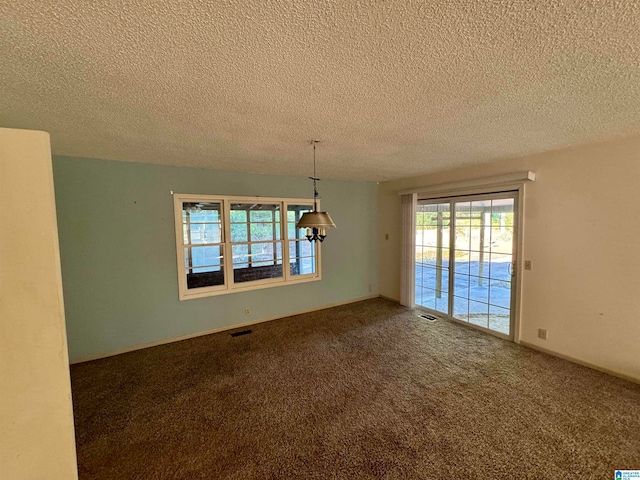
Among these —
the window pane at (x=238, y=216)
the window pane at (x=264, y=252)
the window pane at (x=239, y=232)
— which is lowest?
the window pane at (x=264, y=252)

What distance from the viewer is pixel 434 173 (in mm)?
4398

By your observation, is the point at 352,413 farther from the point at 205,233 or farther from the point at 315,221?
the point at 205,233

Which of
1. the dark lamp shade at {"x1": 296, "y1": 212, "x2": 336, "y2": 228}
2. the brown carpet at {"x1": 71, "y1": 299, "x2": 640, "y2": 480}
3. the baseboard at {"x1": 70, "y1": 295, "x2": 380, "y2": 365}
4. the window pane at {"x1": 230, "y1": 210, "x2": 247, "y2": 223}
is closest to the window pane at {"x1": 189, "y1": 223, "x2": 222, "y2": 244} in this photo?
the window pane at {"x1": 230, "y1": 210, "x2": 247, "y2": 223}

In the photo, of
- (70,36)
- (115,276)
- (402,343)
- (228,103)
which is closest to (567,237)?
(402,343)

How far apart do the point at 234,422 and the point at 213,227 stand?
2.68m

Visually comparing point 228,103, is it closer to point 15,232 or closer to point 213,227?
point 15,232

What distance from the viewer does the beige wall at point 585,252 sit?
2.63 m

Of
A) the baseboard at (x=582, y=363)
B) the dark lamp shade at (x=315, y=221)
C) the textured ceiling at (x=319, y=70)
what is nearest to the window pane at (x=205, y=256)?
the textured ceiling at (x=319, y=70)

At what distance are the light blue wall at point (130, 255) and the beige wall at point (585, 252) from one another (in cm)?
363

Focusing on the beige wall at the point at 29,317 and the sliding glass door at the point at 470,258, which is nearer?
the beige wall at the point at 29,317

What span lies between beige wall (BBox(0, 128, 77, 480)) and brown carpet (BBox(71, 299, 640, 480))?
1.23m

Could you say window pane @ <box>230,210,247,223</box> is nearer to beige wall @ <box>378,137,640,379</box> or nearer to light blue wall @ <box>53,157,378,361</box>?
light blue wall @ <box>53,157,378,361</box>

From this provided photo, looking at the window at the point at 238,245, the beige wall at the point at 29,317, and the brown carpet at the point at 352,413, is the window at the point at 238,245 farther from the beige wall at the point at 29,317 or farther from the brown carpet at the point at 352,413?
the beige wall at the point at 29,317

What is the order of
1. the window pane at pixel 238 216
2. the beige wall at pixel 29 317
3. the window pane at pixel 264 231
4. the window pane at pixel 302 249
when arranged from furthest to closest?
the window pane at pixel 302 249 < the window pane at pixel 264 231 < the window pane at pixel 238 216 < the beige wall at pixel 29 317
